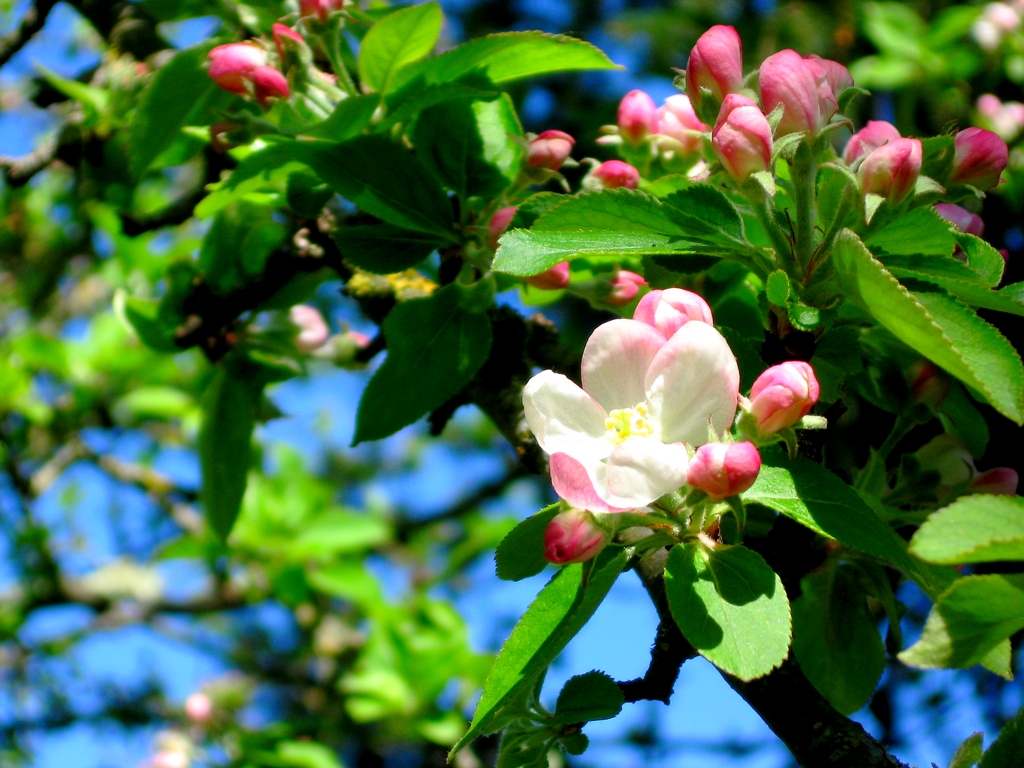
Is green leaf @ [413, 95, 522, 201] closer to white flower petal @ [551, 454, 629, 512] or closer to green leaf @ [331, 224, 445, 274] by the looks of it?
green leaf @ [331, 224, 445, 274]

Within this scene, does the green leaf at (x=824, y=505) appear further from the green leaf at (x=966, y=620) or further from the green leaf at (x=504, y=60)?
the green leaf at (x=504, y=60)

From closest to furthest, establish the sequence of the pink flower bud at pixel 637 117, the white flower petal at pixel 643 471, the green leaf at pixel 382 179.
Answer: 1. the white flower petal at pixel 643 471
2. the green leaf at pixel 382 179
3. the pink flower bud at pixel 637 117

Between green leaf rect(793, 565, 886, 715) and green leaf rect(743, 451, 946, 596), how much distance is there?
28 cm

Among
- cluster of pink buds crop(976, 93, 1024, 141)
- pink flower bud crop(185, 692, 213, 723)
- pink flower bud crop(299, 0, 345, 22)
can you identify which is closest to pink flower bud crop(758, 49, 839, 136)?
pink flower bud crop(299, 0, 345, 22)

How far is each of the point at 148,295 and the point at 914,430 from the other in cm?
144

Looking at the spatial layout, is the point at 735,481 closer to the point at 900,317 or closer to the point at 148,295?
the point at 900,317

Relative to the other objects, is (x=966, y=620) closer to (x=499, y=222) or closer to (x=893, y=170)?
(x=893, y=170)

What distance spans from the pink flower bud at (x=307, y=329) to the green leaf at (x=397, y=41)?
0.43 meters

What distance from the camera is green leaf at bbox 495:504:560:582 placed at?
77cm

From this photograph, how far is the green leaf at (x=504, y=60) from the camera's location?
1058 millimetres

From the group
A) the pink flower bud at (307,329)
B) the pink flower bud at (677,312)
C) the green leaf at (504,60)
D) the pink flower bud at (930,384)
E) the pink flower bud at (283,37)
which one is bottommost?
the pink flower bud at (307,329)

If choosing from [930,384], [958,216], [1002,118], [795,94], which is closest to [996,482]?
[930,384]

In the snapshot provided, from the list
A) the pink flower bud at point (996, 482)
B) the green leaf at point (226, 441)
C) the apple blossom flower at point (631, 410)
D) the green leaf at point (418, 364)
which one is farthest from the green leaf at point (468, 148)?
the pink flower bud at point (996, 482)

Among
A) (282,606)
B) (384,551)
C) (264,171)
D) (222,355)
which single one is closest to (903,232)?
(264,171)
